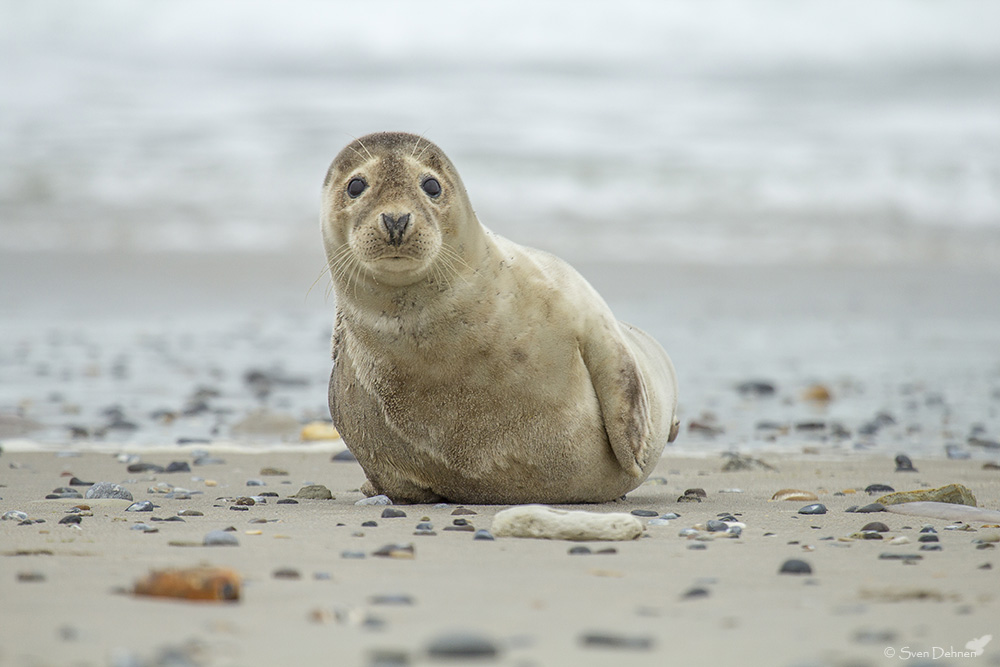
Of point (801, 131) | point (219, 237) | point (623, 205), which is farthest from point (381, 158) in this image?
point (801, 131)

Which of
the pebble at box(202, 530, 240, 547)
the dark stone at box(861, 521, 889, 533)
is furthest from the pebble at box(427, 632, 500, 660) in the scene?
the dark stone at box(861, 521, 889, 533)

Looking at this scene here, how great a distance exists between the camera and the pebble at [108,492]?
4.98 meters

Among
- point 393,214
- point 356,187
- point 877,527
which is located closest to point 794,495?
point 877,527

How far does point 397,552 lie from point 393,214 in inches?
50.6

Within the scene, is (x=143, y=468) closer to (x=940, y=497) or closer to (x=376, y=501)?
(x=376, y=501)

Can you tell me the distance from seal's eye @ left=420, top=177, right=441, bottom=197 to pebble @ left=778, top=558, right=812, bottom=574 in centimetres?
195

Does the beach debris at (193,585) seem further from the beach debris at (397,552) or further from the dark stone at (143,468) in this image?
the dark stone at (143,468)

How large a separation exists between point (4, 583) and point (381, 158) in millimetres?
2178

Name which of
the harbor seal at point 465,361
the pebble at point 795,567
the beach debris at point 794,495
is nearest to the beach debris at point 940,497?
the beach debris at point 794,495

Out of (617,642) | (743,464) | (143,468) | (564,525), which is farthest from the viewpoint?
(743,464)

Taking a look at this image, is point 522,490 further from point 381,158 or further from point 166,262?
point 166,262

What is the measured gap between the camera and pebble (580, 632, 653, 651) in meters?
2.55

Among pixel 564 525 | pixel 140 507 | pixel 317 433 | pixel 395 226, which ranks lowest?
pixel 317 433

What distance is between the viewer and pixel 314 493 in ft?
17.1
